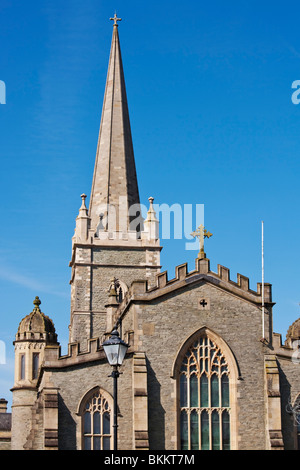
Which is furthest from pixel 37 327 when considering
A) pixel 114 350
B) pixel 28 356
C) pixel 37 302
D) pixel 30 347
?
pixel 114 350

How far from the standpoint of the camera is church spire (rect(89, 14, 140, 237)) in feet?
204

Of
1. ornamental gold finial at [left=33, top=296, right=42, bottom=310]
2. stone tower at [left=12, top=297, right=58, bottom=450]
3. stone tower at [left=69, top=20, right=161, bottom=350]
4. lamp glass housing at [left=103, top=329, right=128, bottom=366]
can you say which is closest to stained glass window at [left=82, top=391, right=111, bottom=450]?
stone tower at [left=12, top=297, right=58, bottom=450]

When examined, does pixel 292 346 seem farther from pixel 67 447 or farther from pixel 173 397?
pixel 67 447

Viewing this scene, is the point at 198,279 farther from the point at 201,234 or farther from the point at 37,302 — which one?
the point at 37,302

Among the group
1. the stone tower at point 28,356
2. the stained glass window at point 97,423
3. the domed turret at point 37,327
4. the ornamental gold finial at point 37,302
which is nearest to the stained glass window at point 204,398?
the stained glass window at point 97,423

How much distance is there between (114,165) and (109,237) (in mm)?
5496

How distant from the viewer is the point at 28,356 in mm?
55969

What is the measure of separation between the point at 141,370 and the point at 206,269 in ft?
18.9

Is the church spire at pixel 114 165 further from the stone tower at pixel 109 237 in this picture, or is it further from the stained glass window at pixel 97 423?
the stained glass window at pixel 97 423

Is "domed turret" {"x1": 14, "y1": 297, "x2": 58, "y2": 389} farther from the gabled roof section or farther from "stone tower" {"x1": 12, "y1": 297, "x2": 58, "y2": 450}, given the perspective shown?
the gabled roof section

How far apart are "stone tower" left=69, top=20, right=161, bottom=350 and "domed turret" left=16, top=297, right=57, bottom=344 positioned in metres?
1.79

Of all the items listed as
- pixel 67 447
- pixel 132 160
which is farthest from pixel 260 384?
pixel 132 160

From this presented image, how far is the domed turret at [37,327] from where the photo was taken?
56.3 m

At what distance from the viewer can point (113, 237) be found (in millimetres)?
61125
